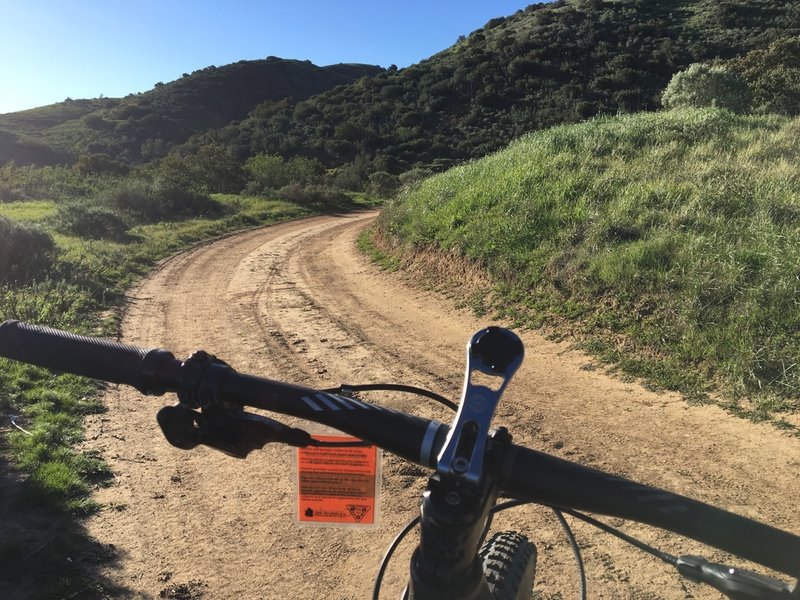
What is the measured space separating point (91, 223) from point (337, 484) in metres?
18.5

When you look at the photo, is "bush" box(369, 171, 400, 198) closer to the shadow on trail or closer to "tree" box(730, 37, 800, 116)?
"tree" box(730, 37, 800, 116)

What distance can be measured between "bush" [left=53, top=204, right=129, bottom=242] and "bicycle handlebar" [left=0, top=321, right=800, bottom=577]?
1664 cm

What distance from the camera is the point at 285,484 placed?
4.34 meters

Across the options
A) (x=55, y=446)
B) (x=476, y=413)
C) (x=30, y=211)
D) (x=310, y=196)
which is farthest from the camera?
(x=310, y=196)

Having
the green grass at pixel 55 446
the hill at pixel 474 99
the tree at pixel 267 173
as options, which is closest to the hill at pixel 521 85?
the hill at pixel 474 99

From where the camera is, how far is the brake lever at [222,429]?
1.22 m

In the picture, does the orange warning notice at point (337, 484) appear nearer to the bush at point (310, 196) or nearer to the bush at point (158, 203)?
the bush at point (158, 203)

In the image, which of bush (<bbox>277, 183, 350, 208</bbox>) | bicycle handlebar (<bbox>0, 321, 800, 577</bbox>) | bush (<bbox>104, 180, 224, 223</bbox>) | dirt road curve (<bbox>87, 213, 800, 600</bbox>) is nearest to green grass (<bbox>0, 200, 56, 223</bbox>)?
bush (<bbox>104, 180, 224, 223</bbox>)

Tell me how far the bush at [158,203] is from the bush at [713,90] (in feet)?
57.6

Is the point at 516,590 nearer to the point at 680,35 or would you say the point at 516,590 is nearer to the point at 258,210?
the point at 258,210

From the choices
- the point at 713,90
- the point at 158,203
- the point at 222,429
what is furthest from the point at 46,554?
the point at 713,90

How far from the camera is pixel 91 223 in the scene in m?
17.4

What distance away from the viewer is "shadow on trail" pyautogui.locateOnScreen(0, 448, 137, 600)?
10.8 ft

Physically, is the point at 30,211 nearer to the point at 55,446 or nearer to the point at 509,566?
the point at 55,446
